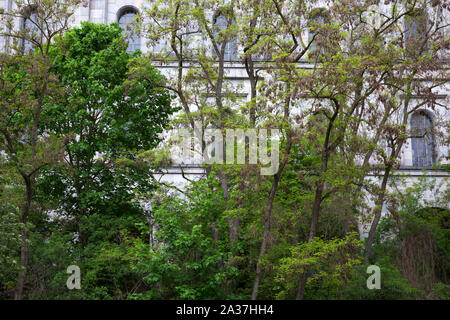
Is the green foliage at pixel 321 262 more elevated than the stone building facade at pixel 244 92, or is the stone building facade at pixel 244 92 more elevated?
the stone building facade at pixel 244 92

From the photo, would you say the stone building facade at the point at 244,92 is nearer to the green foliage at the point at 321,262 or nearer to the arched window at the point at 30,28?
the arched window at the point at 30,28

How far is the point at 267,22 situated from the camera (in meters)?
21.4

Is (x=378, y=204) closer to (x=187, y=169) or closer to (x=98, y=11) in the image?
(x=187, y=169)

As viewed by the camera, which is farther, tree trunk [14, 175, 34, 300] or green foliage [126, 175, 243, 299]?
tree trunk [14, 175, 34, 300]

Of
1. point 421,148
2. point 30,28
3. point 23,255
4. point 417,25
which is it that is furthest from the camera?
point 421,148
